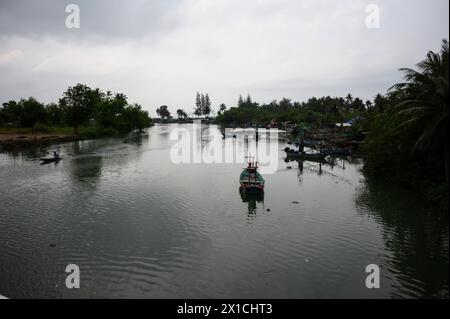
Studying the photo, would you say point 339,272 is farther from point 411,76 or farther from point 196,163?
point 196,163

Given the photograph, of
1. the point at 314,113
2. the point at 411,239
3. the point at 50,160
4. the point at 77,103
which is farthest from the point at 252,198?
the point at 314,113

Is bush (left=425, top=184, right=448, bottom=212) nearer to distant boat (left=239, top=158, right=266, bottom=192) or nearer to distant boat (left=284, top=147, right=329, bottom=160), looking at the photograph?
distant boat (left=239, top=158, right=266, bottom=192)

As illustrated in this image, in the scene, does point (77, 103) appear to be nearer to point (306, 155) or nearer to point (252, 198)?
point (306, 155)

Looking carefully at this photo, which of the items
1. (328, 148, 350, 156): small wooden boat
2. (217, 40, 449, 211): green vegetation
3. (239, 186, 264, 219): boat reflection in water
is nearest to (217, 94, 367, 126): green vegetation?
(328, 148, 350, 156): small wooden boat

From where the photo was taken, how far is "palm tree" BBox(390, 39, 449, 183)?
20.6m

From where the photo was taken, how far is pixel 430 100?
2167cm

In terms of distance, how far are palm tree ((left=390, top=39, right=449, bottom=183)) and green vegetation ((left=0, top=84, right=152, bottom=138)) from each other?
84.3 meters

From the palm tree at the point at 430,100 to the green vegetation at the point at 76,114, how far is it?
3317 inches

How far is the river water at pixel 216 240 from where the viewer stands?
556 inches

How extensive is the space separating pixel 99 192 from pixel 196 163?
20.3m

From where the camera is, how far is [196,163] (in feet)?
160

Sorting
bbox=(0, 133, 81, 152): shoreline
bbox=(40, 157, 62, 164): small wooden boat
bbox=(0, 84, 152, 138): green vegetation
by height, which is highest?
bbox=(0, 84, 152, 138): green vegetation

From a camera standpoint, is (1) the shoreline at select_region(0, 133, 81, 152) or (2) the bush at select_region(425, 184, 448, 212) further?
(1) the shoreline at select_region(0, 133, 81, 152)

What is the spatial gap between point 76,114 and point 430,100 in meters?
88.9
